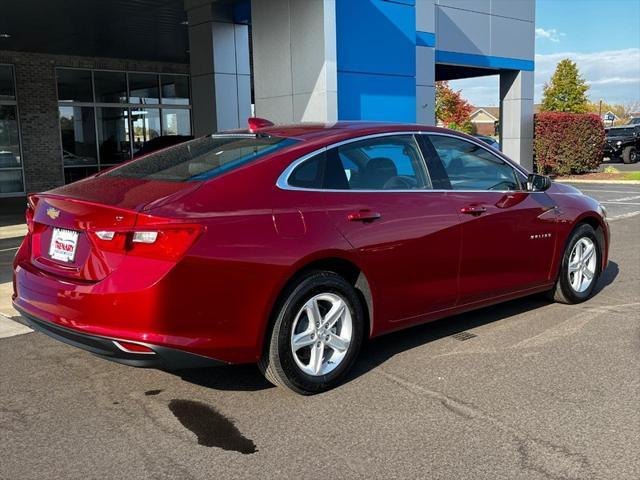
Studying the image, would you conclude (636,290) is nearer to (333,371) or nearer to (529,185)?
(529,185)

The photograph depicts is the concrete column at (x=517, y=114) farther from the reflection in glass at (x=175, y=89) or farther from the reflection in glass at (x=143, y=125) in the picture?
the reflection in glass at (x=143, y=125)

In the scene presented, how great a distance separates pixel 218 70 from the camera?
10953mm

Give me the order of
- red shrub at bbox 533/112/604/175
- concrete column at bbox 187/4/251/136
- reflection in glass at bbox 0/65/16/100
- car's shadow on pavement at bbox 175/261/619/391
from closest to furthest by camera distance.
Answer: car's shadow on pavement at bbox 175/261/619/391
concrete column at bbox 187/4/251/136
reflection in glass at bbox 0/65/16/100
red shrub at bbox 533/112/604/175

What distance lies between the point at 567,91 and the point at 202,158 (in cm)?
5323

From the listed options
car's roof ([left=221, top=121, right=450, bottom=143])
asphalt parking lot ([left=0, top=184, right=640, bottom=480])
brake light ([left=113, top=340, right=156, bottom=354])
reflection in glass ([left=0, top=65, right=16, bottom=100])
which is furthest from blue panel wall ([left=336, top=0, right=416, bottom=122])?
reflection in glass ([left=0, top=65, right=16, bottom=100])

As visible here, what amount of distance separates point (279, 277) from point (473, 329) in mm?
2300

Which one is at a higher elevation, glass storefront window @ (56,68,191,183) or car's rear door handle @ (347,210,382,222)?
glass storefront window @ (56,68,191,183)

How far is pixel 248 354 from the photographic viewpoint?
12.3 feet

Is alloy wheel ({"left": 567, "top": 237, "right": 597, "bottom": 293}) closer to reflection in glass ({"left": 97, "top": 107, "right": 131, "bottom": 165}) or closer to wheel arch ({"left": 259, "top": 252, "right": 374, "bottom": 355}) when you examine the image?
wheel arch ({"left": 259, "top": 252, "right": 374, "bottom": 355})

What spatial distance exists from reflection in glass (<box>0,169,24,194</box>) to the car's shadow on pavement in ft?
52.1

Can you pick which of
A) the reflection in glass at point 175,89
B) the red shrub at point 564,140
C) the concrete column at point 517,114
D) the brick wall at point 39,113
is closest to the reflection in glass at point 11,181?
the brick wall at point 39,113

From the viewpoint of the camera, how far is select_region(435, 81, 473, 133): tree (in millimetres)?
54625

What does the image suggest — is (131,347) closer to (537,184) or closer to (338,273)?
(338,273)

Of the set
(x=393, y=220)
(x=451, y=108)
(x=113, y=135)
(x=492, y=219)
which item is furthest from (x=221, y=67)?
(x=451, y=108)
